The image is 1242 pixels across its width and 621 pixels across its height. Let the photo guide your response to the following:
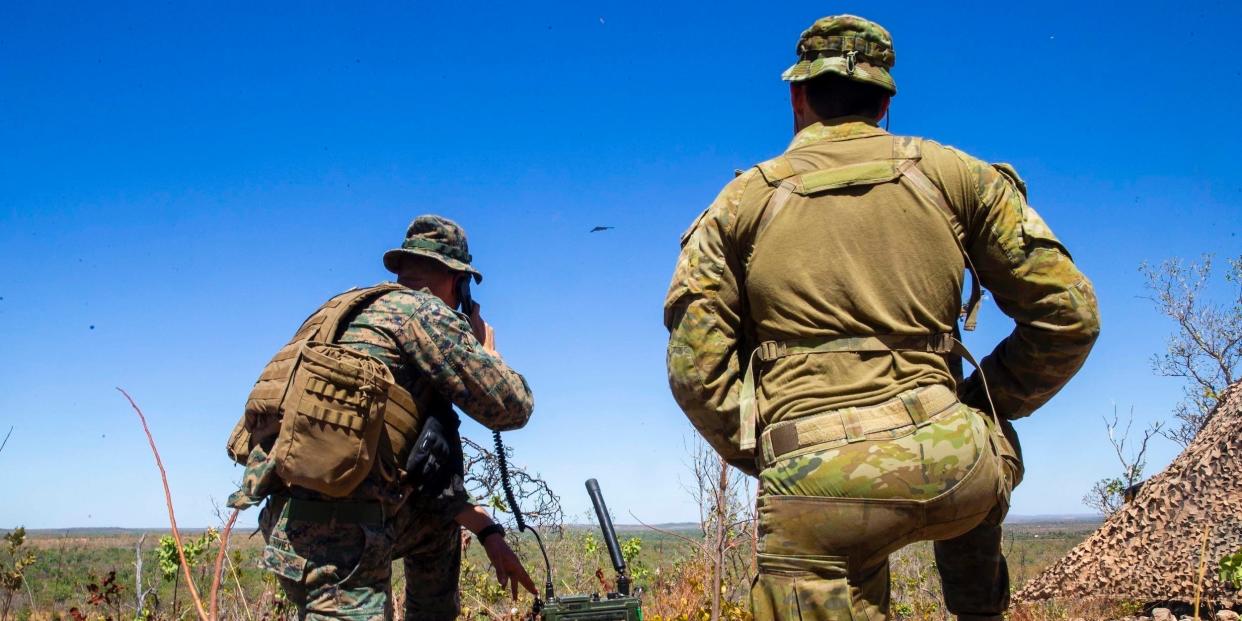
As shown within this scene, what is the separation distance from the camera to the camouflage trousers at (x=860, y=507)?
233 centimetres

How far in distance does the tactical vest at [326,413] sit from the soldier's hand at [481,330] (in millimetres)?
619

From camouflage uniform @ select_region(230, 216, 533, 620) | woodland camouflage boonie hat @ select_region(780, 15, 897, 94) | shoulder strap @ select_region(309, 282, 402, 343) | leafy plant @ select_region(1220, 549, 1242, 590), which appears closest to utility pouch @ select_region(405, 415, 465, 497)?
camouflage uniform @ select_region(230, 216, 533, 620)

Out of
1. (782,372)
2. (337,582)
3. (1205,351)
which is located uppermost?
(1205,351)

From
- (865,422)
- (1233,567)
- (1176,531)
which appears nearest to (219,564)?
(865,422)

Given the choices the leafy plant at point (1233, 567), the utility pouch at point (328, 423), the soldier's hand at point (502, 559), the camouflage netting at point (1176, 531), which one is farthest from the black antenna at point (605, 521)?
the camouflage netting at point (1176, 531)

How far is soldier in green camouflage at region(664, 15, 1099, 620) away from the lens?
93.0 inches

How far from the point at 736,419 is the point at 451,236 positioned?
172cm

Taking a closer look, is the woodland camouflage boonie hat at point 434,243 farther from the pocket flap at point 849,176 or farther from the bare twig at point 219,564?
the pocket flap at point 849,176

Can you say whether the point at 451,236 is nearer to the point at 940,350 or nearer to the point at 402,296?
the point at 402,296

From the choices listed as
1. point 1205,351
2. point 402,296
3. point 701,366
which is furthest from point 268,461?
point 1205,351

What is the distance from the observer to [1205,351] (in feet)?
63.8

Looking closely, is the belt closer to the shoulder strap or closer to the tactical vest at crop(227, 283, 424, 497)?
the tactical vest at crop(227, 283, 424, 497)

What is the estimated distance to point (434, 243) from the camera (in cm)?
388

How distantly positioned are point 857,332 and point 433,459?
1710 mm
